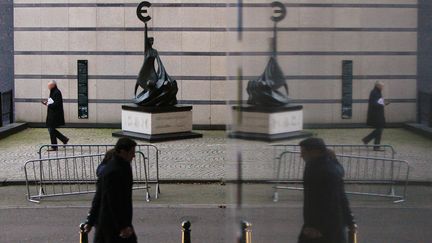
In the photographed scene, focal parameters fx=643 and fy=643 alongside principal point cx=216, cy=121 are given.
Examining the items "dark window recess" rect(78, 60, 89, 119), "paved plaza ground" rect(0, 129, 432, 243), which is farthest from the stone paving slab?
"dark window recess" rect(78, 60, 89, 119)

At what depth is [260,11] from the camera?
2070mm

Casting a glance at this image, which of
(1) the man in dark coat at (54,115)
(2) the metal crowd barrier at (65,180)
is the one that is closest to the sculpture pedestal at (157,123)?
(1) the man in dark coat at (54,115)

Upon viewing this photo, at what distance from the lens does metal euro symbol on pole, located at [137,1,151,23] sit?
778 inches

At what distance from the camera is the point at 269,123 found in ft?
6.39

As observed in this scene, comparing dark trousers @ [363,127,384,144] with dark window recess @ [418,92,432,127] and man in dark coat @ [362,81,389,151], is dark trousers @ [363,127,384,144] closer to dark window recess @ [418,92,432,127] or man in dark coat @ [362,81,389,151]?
man in dark coat @ [362,81,389,151]

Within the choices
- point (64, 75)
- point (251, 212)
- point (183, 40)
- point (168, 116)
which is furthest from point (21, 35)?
point (251, 212)

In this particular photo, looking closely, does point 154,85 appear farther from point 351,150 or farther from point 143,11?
point 351,150

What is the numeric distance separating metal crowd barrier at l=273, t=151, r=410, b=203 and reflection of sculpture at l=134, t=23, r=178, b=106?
1623 cm

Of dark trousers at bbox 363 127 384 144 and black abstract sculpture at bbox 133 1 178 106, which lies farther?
black abstract sculpture at bbox 133 1 178 106

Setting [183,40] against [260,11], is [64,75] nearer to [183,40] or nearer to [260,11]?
[183,40]

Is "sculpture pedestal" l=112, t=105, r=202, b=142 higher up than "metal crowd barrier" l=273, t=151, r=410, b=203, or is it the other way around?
"metal crowd barrier" l=273, t=151, r=410, b=203

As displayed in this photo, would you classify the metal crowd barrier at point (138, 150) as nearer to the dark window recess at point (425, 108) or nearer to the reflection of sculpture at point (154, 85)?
the reflection of sculpture at point (154, 85)

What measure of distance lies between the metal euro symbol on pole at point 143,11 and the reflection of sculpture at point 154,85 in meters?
1.17

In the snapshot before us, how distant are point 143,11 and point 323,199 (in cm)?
1911
